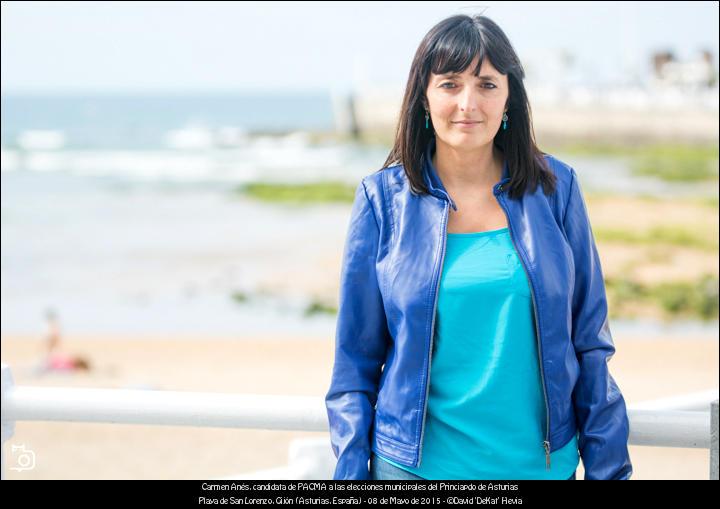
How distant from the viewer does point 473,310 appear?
65.2 inches

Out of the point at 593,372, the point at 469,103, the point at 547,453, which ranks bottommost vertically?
the point at 547,453

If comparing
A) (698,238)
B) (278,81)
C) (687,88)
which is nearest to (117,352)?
(698,238)

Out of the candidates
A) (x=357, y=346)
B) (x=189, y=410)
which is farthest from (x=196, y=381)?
(x=357, y=346)

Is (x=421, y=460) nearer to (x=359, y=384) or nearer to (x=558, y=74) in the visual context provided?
(x=359, y=384)

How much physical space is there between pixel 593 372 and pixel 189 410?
777 mm

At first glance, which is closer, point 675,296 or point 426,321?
point 426,321

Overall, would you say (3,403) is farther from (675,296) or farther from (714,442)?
(675,296)

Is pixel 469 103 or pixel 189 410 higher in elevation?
pixel 469 103

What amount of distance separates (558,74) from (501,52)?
3976 centimetres

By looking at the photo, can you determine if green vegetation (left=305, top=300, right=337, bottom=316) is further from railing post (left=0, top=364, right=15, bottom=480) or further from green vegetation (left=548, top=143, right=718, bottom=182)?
green vegetation (left=548, top=143, right=718, bottom=182)

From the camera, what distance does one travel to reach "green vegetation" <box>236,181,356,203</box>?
24.3 metres

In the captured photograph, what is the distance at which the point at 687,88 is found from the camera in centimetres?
3594

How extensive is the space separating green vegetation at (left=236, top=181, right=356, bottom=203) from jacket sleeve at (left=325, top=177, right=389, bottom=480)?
2208 cm

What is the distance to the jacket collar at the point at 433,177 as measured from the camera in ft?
5.76
